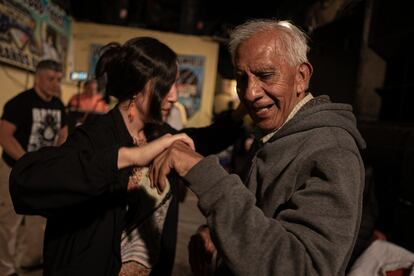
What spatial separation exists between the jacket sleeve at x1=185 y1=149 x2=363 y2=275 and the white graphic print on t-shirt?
326cm

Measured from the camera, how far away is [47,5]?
603 cm

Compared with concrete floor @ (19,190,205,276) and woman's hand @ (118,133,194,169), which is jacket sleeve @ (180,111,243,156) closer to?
woman's hand @ (118,133,194,169)

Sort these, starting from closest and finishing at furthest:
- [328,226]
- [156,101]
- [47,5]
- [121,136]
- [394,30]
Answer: [328,226] → [121,136] → [156,101] → [394,30] → [47,5]

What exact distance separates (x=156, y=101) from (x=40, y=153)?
68 centimetres

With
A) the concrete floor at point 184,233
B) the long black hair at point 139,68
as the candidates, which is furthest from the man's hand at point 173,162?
the concrete floor at point 184,233

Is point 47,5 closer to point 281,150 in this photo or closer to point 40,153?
point 40,153

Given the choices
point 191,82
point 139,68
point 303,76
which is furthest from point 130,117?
point 191,82

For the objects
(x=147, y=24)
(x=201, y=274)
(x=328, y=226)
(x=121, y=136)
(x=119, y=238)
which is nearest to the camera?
(x=328, y=226)

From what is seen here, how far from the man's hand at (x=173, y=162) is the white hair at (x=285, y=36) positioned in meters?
0.46

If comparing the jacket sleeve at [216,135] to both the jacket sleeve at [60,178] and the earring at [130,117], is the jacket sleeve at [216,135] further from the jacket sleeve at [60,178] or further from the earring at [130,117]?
the jacket sleeve at [60,178]

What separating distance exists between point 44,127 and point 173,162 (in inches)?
126

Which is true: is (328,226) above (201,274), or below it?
above

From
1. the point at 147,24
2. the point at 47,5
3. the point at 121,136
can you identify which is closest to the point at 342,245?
the point at 121,136

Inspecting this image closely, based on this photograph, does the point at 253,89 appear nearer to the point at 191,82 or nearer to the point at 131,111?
the point at 131,111
